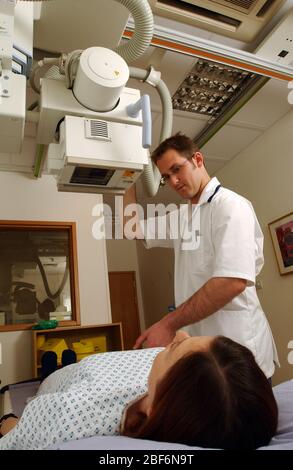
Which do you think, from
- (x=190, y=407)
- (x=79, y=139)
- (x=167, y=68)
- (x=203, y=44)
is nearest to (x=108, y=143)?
(x=79, y=139)

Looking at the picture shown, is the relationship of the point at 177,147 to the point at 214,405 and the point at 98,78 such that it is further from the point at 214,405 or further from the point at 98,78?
the point at 214,405

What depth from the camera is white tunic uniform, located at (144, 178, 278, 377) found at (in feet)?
3.92

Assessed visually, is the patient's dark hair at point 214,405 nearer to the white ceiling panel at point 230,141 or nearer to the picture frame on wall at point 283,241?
the picture frame on wall at point 283,241

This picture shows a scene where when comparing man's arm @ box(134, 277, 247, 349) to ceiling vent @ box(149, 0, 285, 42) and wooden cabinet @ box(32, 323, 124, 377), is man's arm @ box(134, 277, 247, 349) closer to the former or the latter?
ceiling vent @ box(149, 0, 285, 42)

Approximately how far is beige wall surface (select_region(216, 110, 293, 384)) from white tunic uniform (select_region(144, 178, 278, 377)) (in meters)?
1.31

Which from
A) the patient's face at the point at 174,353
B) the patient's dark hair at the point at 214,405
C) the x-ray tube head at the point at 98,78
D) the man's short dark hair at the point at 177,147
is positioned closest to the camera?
the patient's dark hair at the point at 214,405

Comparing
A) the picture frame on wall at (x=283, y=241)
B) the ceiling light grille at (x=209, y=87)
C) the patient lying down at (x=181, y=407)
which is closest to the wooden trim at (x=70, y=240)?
the ceiling light grille at (x=209, y=87)

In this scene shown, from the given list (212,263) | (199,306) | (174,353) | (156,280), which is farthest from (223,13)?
(156,280)

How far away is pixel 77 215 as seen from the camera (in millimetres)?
3102

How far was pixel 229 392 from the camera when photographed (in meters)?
0.58

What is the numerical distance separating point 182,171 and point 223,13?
Answer: 0.92m

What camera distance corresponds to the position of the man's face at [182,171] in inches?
55.3

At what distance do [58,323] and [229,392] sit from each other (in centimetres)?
240

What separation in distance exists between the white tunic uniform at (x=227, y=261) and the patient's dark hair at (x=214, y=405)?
557 mm
